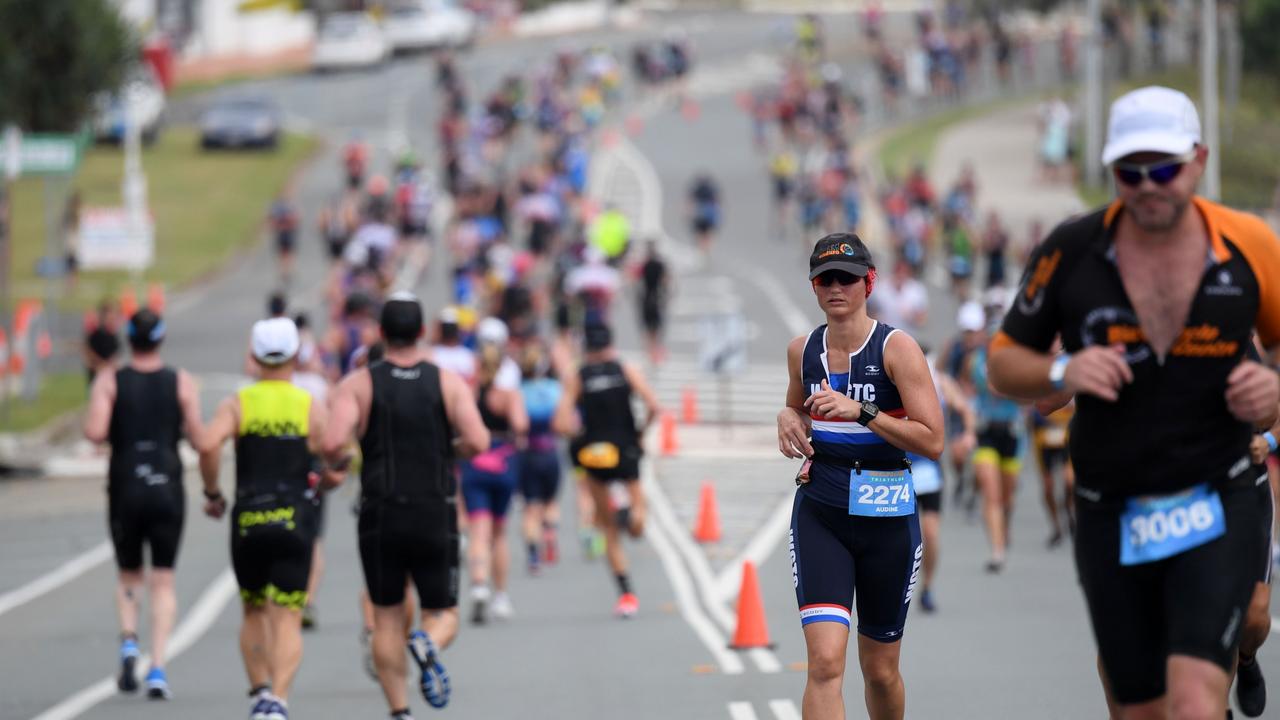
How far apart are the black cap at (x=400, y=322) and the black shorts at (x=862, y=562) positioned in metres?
2.29

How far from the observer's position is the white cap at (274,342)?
10344 millimetres

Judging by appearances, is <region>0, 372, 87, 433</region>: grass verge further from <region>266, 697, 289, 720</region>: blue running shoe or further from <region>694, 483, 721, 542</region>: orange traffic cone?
<region>266, 697, 289, 720</region>: blue running shoe

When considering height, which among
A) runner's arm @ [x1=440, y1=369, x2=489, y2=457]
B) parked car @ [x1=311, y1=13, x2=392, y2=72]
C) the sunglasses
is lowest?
runner's arm @ [x1=440, y1=369, x2=489, y2=457]

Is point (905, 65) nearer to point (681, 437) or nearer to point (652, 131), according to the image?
point (652, 131)

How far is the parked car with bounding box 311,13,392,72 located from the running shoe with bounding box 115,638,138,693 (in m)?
61.8

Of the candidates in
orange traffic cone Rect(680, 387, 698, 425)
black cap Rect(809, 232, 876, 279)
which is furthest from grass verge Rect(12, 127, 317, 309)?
black cap Rect(809, 232, 876, 279)

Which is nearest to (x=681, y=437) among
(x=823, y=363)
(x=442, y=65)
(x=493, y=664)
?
(x=493, y=664)

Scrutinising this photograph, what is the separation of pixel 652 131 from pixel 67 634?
48.2 m

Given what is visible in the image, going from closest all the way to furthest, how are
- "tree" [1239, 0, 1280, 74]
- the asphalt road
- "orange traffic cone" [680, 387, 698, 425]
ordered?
the asphalt road
"orange traffic cone" [680, 387, 698, 425]
"tree" [1239, 0, 1280, 74]

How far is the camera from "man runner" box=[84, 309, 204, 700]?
1157cm

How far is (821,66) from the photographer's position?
68.6m

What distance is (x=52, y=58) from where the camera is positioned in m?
33.6

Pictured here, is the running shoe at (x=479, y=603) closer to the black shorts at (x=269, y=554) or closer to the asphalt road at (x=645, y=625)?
the asphalt road at (x=645, y=625)

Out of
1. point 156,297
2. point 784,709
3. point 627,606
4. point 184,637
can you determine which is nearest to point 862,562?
point 784,709
